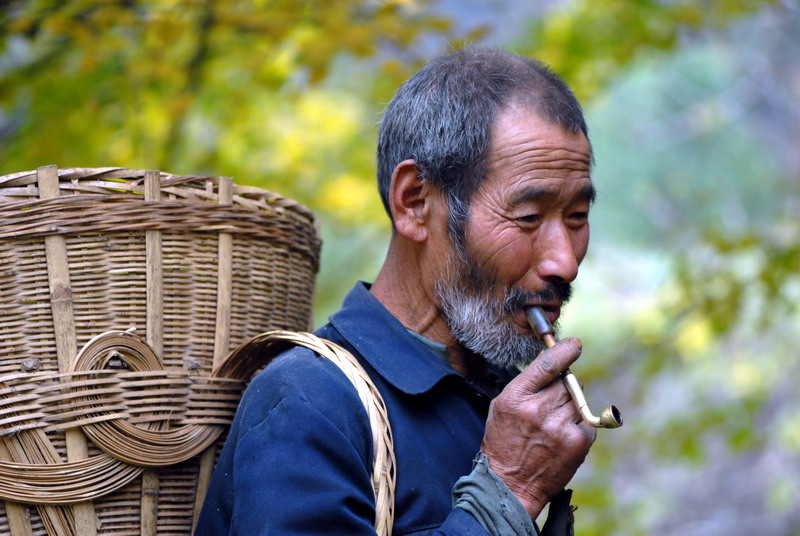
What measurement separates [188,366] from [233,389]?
0.14 metres

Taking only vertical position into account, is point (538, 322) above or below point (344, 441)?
above

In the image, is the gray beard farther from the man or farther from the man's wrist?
the man's wrist

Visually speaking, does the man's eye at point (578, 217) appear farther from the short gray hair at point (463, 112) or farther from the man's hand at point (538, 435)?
the man's hand at point (538, 435)

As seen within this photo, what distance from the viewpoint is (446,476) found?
2.07m

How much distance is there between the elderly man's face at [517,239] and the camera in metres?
2.21

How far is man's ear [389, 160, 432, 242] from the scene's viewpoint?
2.33 meters

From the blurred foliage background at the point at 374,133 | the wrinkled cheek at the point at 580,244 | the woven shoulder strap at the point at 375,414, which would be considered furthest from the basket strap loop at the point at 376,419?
the blurred foliage background at the point at 374,133

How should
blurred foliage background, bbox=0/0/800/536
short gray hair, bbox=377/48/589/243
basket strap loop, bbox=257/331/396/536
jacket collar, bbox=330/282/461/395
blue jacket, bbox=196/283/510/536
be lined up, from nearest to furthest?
blue jacket, bbox=196/283/510/536 → basket strap loop, bbox=257/331/396/536 → jacket collar, bbox=330/282/461/395 → short gray hair, bbox=377/48/589/243 → blurred foliage background, bbox=0/0/800/536

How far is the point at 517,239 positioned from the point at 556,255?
0.10 m

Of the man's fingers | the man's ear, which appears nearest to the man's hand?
the man's fingers

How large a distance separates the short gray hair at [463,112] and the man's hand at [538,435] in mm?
458

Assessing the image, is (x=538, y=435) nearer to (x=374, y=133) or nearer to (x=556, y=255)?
(x=556, y=255)

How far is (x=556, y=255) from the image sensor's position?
219cm

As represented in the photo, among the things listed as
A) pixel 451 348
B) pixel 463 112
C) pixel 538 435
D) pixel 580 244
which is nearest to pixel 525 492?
pixel 538 435
